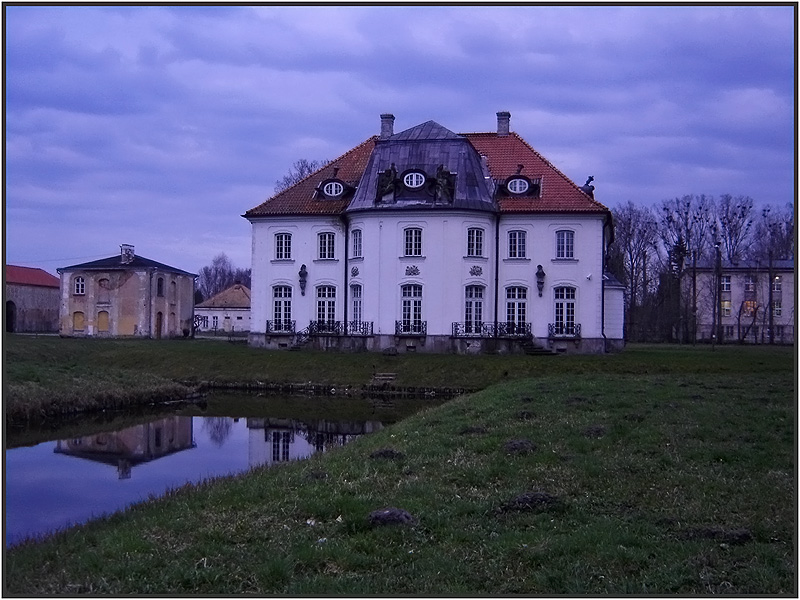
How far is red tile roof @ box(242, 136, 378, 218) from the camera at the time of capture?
38906 millimetres

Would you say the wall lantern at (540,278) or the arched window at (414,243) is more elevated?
the arched window at (414,243)

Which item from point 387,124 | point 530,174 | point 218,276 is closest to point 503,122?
point 530,174

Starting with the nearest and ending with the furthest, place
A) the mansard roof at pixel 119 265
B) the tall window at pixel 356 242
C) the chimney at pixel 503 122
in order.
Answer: the tall window at pixel 356 242, the chimney at pixel 503 122, the mansard roof at pixel 119 265

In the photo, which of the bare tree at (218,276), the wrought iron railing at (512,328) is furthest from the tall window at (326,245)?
the bare tree at (218,276)

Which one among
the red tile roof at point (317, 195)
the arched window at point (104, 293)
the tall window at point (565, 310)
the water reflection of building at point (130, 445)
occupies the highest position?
the red tile roof at point (317, 195)

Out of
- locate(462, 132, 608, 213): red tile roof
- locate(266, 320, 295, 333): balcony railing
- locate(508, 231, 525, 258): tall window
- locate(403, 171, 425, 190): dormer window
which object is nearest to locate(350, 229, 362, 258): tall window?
locate(403, 171, 425, 190): dormer window

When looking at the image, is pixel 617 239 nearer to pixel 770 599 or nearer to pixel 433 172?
pixel 433 172

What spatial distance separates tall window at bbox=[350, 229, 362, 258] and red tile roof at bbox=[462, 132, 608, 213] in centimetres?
664

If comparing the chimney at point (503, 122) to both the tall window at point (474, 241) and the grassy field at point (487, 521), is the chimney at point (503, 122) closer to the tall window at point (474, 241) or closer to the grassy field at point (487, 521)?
the tall window at point (474, 241)

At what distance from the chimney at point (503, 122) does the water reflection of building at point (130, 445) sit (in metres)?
25.2

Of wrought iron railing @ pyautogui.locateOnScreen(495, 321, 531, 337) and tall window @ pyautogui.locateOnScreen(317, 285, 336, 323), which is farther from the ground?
tall window @ pyautogui.locateOnScreen(317, 285, 336, 323)

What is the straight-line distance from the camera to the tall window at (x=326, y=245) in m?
38.7

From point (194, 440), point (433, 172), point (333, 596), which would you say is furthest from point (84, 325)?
point (333, 596)

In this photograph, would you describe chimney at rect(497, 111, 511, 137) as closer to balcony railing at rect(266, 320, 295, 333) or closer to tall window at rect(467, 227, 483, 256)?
tall window at rect(467, 227, 483, 256)
